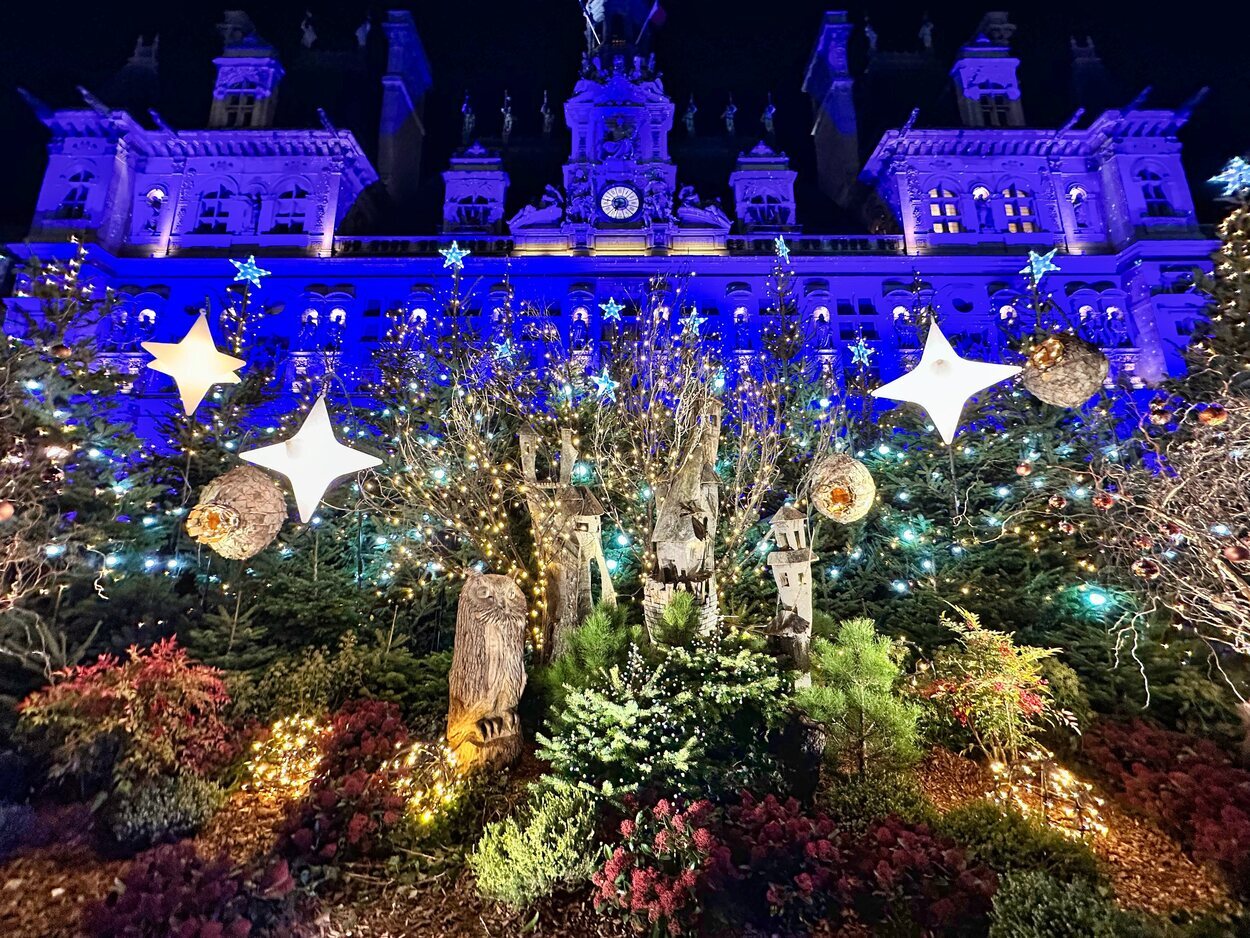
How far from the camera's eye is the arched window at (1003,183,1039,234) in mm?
28125

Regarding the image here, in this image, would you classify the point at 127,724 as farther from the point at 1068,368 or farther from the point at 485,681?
the point at 1068,368

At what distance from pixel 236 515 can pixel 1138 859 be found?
9.79 m

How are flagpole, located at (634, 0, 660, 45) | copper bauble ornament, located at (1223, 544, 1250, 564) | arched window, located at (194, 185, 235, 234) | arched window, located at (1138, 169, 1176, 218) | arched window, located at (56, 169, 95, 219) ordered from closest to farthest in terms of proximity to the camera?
copper bauble ornament, located at (1223, 544, 1250, 564) → arched window, located at (56, 169, 95, 219) → arched window, located at (1138, 169, 1176, 218) → arched window, located at (194, 185, 235, 234) → flagpole, located at (634, 0, 660, 45)

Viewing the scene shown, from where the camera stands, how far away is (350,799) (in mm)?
6262

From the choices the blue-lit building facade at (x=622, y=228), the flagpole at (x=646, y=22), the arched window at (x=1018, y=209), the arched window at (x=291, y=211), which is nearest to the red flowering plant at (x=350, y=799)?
the blue-lit building facade at (x=622, y=228)

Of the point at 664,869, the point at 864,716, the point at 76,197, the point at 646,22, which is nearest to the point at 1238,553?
the point at 864,716

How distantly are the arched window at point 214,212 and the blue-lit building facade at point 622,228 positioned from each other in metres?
0.08

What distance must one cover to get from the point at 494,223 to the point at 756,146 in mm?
13707

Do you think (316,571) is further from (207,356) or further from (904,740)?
(904,740)

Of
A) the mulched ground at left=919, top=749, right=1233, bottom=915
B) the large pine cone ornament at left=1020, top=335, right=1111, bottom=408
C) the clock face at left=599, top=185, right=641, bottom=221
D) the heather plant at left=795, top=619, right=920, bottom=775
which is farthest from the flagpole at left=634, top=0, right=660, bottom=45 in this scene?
the mulched ground at left=919, top=749, right=1233, bottom=915

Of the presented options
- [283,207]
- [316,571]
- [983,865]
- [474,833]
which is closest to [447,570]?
[316,571]

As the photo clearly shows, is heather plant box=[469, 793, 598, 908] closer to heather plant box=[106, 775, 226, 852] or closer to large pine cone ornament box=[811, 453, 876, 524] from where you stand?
heather plant box=[106, 775, 226, 852]

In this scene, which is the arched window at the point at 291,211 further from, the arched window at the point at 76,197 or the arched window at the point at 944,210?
the arched window at the point at 944,210

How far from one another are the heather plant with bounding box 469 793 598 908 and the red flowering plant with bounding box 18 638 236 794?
154 inches
